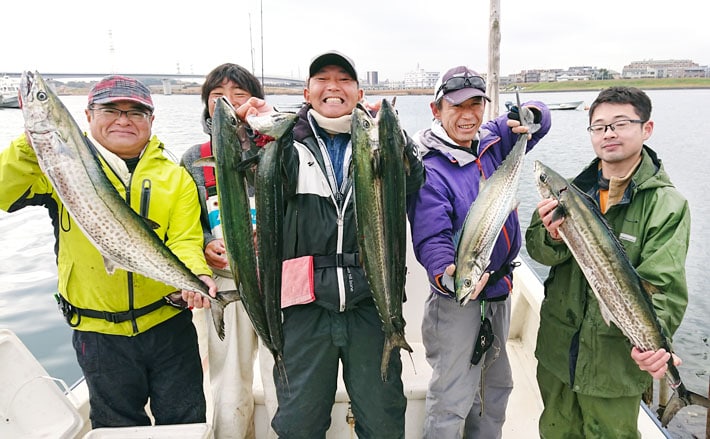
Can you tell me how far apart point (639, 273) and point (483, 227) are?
93cm

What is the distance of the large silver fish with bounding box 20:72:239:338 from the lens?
2199 mm

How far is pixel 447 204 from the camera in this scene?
2.95 m

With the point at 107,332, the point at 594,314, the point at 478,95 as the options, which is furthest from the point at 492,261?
the point at 107,332

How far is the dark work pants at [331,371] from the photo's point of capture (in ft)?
8.86

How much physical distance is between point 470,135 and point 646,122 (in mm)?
1062

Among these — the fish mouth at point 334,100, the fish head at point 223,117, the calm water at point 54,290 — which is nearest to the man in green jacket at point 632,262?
the fish mouth at point 334,100

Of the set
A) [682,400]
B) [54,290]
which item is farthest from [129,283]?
[54,290]

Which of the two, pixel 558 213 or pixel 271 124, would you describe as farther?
pixel 558 213

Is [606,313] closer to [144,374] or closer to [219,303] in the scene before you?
[219,303]

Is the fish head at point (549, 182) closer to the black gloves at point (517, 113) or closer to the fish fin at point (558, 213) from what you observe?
the fish fin at point (558, 213)

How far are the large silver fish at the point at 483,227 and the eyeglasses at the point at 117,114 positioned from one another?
215 centimetres

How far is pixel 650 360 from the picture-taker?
7.93 feet

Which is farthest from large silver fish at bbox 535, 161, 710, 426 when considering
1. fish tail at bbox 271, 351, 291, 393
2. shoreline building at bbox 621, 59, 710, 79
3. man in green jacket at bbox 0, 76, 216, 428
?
shoreline building at bbox 621, 59, 710, 79

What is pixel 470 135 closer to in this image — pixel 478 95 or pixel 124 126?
pixel 478 95
